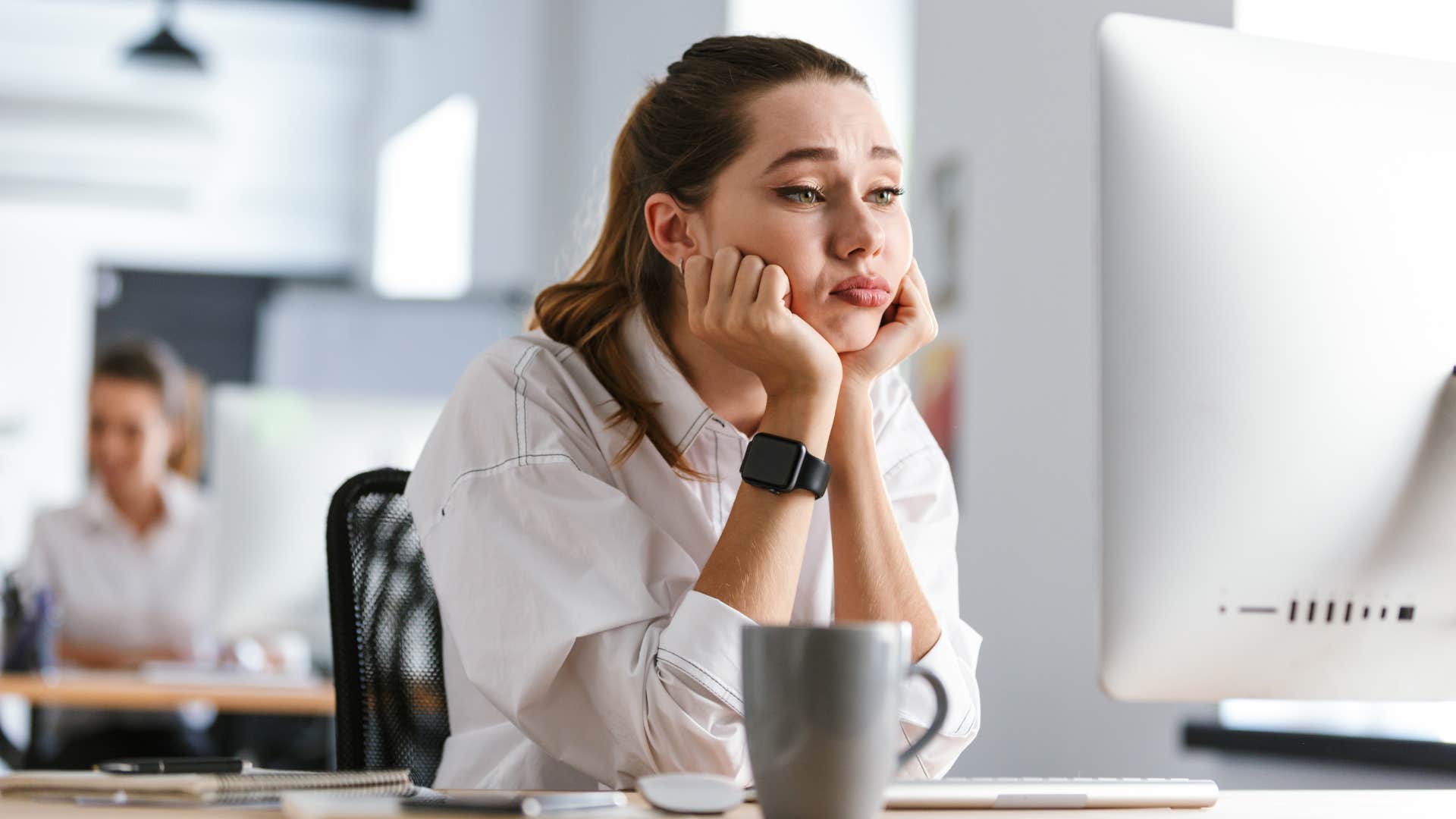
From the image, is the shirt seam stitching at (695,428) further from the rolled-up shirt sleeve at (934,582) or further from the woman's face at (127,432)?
the woman's face at (127,432)

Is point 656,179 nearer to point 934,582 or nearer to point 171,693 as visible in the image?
point 934,582

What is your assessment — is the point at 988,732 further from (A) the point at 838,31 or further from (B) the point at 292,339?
(B) the point at 292,339

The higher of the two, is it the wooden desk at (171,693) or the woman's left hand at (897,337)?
the woman's left hand at (897,337)

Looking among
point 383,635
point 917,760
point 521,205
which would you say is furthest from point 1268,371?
point 521,205

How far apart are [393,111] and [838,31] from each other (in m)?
3.08

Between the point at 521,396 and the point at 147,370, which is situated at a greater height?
the point at 147,370

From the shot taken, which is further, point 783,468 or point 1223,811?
point 783,468

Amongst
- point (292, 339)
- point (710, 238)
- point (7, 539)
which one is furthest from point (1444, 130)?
point (7, 539)

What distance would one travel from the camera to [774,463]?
1.14 meters

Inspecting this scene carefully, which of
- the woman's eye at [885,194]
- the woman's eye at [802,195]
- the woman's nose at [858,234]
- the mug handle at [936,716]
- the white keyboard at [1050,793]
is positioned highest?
the woman's eye at [885,194]

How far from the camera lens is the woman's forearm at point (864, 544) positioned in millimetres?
1222

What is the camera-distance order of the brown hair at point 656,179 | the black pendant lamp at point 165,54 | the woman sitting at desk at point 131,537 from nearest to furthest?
the brown hair at point 656,179 → the woman sitting at desk at point 131,537 → the black pendant lamp at point 165,54

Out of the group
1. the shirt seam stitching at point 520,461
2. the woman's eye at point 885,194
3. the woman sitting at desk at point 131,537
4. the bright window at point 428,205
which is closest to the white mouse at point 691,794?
the shirt seam stitching at point 520,461

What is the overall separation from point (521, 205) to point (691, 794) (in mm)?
5237
